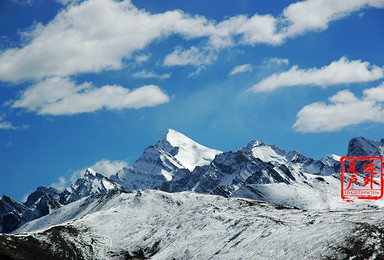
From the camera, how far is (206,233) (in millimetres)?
136250

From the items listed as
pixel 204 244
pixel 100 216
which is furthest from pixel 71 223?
pixel 204 244

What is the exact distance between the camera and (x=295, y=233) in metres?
107

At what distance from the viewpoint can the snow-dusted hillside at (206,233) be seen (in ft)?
303

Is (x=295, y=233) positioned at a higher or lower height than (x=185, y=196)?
lower

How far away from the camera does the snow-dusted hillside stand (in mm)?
92375

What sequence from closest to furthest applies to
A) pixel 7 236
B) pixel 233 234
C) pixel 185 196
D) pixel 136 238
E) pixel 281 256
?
pixel 281 256 → pixel 233 234 → pixel 7 236 → pixel 136 238 → pixel 185 196

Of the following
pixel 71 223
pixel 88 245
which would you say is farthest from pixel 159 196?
pixel 88 245

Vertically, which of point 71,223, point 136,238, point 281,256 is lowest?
point 281,256

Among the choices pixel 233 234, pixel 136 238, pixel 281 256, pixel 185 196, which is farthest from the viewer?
pixel 185 196

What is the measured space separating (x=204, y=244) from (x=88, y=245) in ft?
133

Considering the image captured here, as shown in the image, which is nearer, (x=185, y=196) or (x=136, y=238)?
(x=136, y=238)

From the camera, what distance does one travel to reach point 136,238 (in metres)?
154

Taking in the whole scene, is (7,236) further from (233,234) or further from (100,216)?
(233,234)

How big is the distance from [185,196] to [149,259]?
60.3 m
